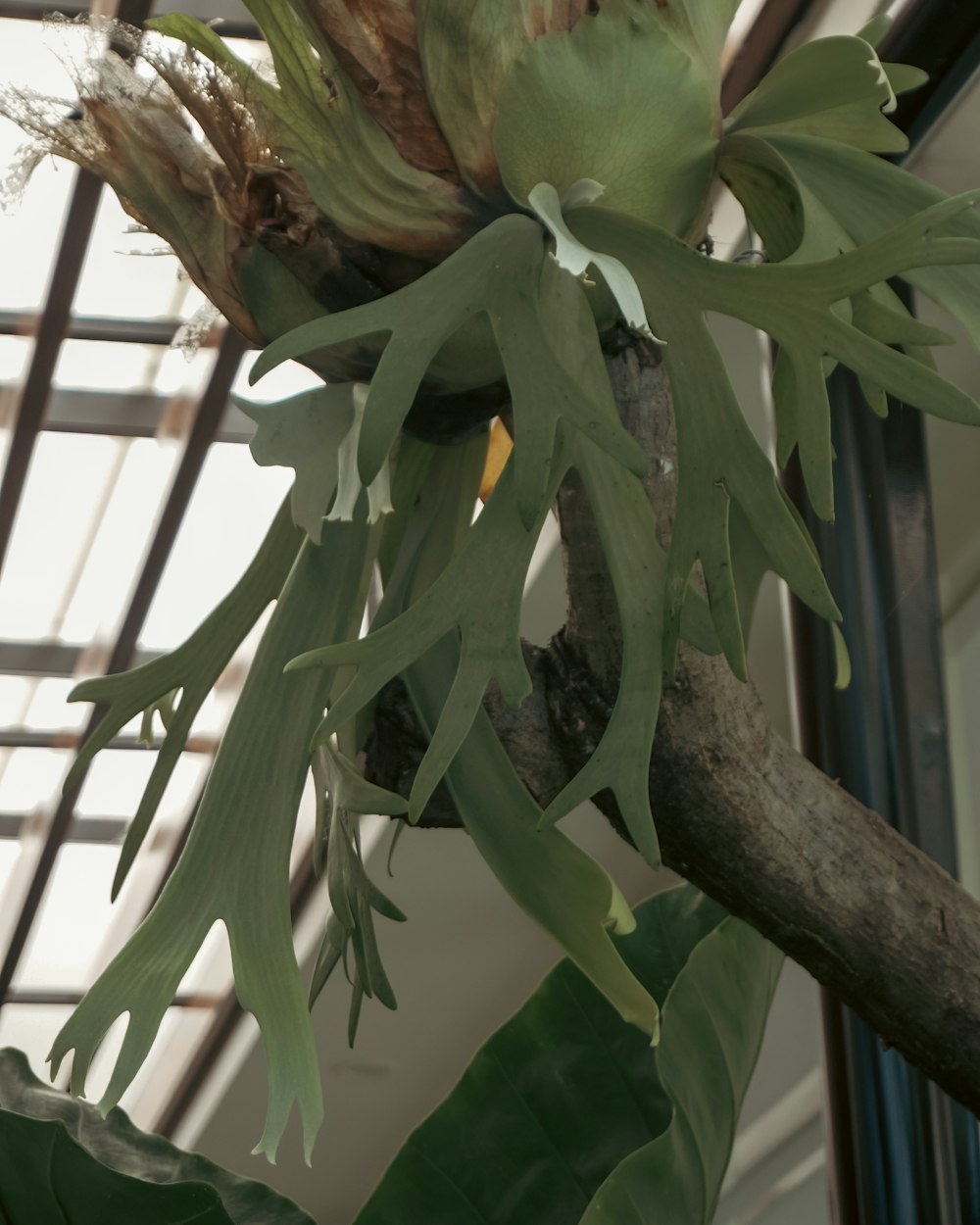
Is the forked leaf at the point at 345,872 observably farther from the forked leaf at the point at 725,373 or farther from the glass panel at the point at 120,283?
the glass panel at the point at 120,283

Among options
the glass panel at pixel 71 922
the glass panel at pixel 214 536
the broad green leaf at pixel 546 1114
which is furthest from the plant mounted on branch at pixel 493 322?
the glass panel at pixel 71 922

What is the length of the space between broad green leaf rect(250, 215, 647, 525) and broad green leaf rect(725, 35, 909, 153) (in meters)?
0.07

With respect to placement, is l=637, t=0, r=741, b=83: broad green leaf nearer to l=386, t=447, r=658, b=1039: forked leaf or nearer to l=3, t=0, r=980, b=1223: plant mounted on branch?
l=3, t=0, r=980, b=1223: plant mounted on branch

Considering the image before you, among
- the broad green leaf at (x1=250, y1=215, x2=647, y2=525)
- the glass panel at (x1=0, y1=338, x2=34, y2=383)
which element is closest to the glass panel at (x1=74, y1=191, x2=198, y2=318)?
the glass panel at (x1=0, y1=338, x2=34, y2=383)

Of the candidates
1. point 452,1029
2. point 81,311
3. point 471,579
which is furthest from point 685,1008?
point 452,1029

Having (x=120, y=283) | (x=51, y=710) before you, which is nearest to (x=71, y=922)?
(x=51, y=710)

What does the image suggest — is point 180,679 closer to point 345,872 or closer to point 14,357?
point 345,872

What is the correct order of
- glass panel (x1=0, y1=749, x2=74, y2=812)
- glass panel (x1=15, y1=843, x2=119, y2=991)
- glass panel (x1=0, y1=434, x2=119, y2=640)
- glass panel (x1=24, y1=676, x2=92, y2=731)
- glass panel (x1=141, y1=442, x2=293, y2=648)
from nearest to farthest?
glass panel (x1=141, y1=442, x2=293, y2=648), glass panel (x1=0, y1=434, x2=119, y2=640), glass panel (x1=24, y1=676, x2=92, y2=731), glass panel (x1=0, y1=749, x2=74, y2=812), glass panel (x1=15, y1=843, x2=119, y2=991)

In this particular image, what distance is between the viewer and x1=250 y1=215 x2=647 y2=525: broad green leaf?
0.94 feet

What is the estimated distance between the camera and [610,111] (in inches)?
11.3

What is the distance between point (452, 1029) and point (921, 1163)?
2856mm

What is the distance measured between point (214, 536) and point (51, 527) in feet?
1.36

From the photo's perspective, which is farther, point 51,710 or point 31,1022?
point 31,1022

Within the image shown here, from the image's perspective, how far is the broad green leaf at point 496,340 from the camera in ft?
0.94
